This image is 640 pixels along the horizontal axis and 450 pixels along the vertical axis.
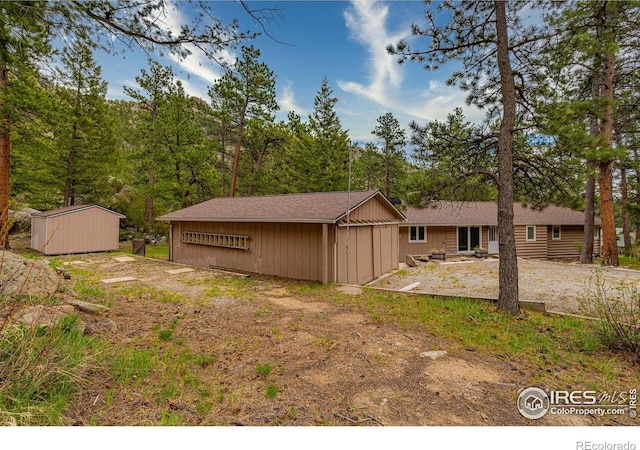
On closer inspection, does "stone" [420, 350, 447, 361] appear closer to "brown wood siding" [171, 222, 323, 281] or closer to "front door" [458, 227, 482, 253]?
"brown wood siding" [171, 222, 323, 281]

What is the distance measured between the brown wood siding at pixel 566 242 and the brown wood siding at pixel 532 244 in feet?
2.29

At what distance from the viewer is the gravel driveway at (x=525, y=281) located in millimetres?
7878

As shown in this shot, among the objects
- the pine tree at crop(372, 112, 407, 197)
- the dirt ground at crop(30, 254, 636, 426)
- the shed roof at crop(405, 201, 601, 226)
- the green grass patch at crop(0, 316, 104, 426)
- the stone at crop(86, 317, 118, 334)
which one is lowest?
the dirt ground at crop(30, 254, 636, 426)

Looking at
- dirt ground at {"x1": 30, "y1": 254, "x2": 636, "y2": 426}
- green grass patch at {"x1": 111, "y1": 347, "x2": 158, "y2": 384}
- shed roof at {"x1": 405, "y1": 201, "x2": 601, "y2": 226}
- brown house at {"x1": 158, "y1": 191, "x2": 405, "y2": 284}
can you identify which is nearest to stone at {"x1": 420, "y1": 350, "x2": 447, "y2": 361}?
dirt ground at {"x1": 30, "y1": 254, "x2": 636, "y2": 426}

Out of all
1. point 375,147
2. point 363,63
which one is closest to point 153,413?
point 363,63

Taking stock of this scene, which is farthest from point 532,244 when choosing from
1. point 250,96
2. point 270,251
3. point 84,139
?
point 84,139

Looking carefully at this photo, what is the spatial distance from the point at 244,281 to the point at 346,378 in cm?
670

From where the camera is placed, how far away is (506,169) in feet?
20.3

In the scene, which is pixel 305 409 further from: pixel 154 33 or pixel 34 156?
pixel 34 156

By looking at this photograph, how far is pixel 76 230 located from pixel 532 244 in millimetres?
27450

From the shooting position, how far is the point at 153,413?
2.73 m

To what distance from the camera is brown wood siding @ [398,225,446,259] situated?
17781 mm

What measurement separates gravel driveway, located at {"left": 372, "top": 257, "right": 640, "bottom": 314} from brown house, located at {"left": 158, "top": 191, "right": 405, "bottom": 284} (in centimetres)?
155

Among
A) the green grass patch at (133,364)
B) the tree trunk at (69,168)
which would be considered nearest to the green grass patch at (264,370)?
the green grass patch at (133,364)
